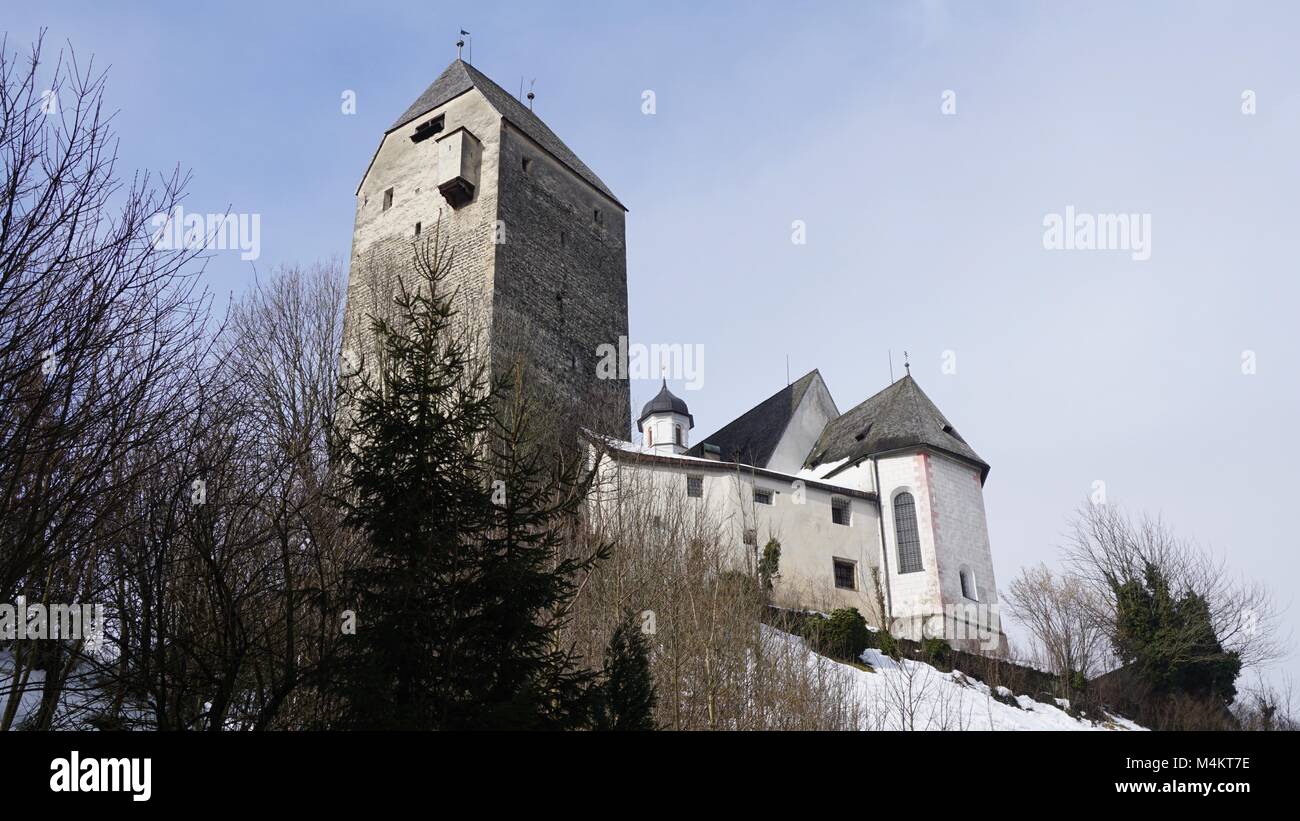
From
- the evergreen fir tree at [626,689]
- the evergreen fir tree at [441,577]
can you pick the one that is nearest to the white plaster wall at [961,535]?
the evergreen fir tree at [626,689]

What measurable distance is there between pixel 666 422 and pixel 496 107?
449 inches

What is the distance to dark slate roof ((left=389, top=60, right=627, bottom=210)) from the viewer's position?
3444 cm

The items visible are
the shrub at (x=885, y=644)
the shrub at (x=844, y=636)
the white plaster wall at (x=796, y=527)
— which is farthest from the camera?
the white plaster wall at (x=796, y=527)

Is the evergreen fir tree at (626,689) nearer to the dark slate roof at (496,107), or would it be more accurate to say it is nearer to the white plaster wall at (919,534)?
the white plaster wall at (919,534)

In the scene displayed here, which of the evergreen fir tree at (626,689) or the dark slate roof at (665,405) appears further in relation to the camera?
the dark slate roof at (665,405)

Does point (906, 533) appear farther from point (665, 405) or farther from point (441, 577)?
point (441, 577)

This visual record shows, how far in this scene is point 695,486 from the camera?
1147 inches

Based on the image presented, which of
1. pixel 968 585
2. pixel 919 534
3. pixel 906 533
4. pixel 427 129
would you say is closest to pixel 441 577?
pixel 919 534

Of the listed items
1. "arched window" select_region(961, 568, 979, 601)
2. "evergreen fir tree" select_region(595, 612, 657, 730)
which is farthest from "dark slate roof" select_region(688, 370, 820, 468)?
"evergreen fir tree" select_region(595, 612, 657, 730)

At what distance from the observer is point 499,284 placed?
29562 mm

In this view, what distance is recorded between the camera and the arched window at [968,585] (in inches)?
1210

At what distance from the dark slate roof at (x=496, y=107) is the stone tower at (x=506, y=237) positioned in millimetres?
88

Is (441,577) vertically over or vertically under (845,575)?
under
